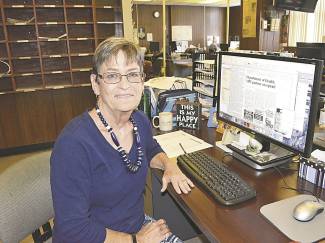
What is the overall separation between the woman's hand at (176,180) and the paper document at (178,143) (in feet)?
0.64

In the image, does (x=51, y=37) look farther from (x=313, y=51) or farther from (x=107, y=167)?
(x=107, y=167)

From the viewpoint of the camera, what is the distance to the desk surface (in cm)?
83

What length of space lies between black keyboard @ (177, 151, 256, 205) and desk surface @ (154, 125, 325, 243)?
23 millimetres

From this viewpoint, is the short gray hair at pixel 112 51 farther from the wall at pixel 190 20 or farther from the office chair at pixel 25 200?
the wall at pixel 190 20

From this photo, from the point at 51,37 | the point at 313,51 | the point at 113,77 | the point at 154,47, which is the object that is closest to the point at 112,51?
the point at 113,77

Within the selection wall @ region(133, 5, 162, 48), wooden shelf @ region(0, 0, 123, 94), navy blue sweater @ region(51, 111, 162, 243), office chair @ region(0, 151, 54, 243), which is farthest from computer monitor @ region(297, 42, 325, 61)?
wall @ region(133, 5, 162, 48)

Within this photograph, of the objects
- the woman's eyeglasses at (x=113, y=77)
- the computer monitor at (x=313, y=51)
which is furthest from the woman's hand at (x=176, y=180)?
the computer monitor at (x=313, y=51)

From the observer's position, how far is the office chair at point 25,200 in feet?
3.27

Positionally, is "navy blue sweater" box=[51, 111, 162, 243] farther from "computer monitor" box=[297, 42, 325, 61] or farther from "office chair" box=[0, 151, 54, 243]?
"computer monitor" box=[297, 42, 325, 61]

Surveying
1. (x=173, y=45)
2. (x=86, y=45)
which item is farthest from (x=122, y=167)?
(x=173, y=45)

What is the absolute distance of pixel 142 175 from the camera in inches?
46.7

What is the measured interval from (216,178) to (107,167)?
0.40 meters

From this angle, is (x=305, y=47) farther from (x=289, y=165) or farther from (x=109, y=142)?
(x=109, y=142)

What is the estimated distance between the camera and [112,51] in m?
1.04
